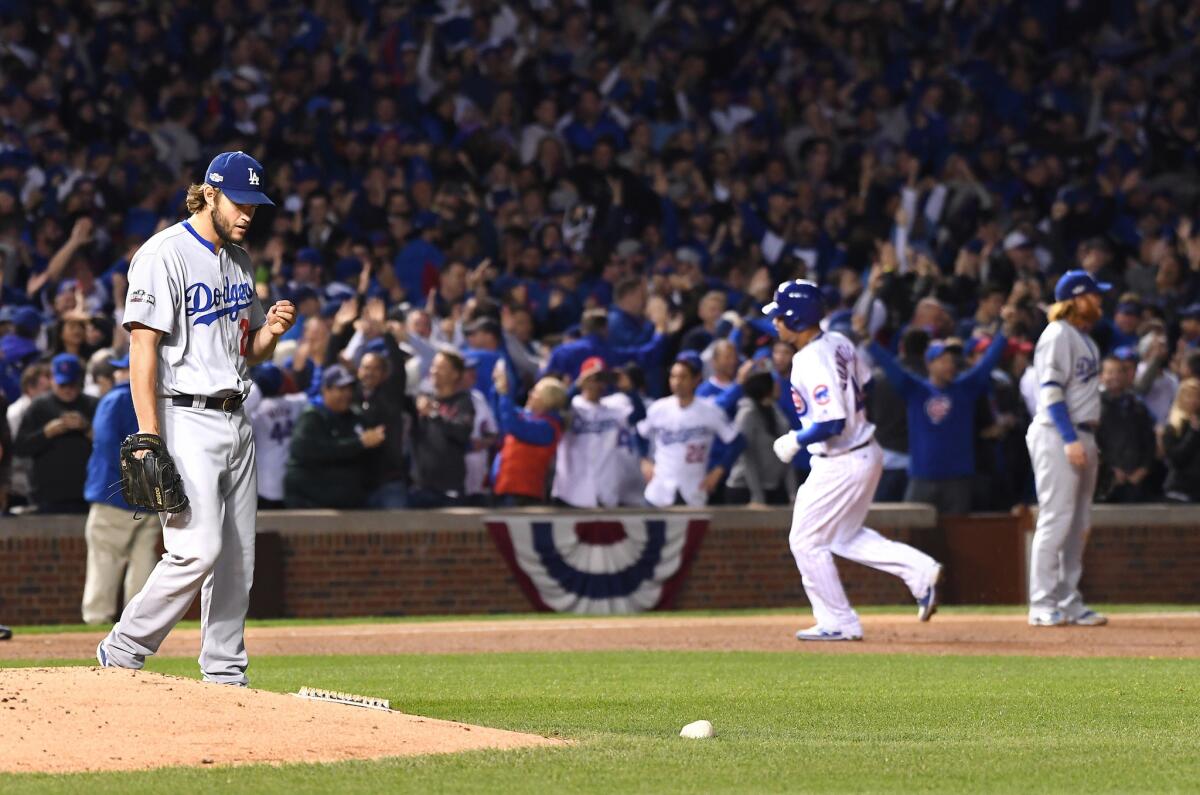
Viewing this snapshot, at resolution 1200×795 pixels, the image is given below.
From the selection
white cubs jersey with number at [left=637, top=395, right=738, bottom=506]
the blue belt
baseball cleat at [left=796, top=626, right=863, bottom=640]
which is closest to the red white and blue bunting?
white cubs jersey with number at [left=637, top=395, right=738, bottom=506]

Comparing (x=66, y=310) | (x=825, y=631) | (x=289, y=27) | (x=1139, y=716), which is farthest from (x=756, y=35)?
(x=1139, y=716)

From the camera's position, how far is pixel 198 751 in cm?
716

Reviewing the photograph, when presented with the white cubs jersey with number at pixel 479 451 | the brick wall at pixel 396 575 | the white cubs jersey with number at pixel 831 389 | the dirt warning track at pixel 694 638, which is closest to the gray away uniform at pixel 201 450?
the dirt warning track at pixel 694 638

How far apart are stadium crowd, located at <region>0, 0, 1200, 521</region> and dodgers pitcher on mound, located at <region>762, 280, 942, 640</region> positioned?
4.08m

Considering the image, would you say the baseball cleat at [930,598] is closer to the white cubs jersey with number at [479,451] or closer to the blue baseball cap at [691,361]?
the blue baseball cap at [691,361]

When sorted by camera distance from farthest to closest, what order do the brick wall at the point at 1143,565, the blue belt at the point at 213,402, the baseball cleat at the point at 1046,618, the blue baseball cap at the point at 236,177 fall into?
the brick wall at the point at 1143,565, the baseball cleat at the point at 1046,618, the blue baseball cap at the point at 236,177, the blue belt at the point at 213,402

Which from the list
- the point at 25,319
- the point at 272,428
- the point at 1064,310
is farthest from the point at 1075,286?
the point at 25,319

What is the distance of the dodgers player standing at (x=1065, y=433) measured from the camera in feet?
43.9

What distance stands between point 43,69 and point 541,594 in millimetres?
9257

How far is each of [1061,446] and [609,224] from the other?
971 centimetres

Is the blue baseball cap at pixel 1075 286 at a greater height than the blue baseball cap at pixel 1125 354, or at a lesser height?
greater

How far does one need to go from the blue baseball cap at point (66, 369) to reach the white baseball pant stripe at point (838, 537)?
19.4 feet

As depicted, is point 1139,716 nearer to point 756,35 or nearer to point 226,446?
point 226,446

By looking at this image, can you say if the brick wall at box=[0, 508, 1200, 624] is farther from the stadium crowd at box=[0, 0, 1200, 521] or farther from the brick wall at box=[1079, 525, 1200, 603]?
the stadium crowd at box=[0, 0, 1200, 521]
